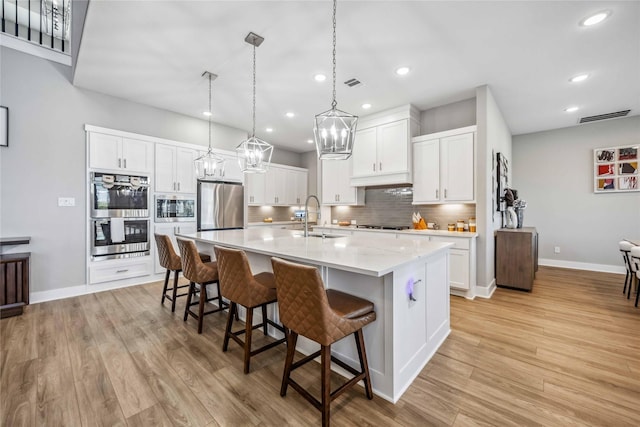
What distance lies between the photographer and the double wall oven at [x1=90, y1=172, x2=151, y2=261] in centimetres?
393

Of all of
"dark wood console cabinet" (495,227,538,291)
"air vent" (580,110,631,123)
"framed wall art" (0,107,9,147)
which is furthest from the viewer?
"air vent" (580,110,631,123)

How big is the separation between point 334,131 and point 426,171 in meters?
2.67

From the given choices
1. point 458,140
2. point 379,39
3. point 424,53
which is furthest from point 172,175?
point 458,140

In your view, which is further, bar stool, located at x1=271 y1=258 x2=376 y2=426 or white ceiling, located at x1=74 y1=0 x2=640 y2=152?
white ceiling, located at x1=74 y1=0 x2=640 y2=152

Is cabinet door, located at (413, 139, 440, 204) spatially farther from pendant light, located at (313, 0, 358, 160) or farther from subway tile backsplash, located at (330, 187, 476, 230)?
pendant light, located at (313, 0, 358, 160)

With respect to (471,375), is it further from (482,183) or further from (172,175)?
(172,175)

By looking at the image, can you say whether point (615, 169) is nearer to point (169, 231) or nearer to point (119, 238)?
point (169, 231)

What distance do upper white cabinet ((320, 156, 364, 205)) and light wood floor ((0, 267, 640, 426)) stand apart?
2.87m

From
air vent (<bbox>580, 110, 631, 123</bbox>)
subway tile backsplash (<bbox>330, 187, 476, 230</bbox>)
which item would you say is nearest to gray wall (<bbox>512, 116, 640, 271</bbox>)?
air vent (<bbox>580, 110, 631, 123</bbox>)

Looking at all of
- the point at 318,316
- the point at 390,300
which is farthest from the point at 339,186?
the point at 318,316

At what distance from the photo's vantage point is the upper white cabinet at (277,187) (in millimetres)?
6148

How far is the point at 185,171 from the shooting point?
482 cm

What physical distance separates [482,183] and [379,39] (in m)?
2.40

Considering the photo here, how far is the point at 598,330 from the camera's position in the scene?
8.93 feet
